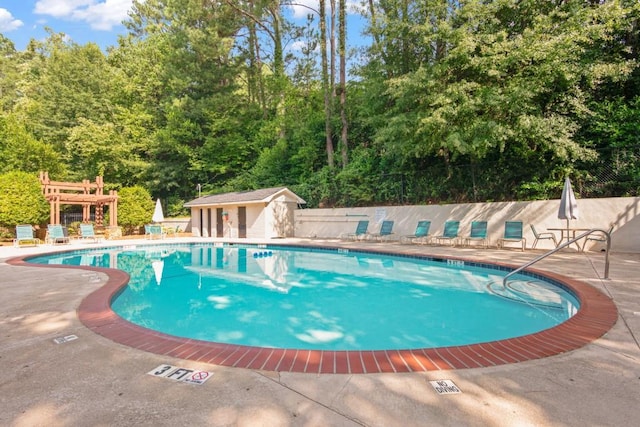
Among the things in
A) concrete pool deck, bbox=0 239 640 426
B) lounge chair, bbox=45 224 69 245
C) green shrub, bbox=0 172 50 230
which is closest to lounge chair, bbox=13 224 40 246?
lounge chair, bbox=45 224 69 245

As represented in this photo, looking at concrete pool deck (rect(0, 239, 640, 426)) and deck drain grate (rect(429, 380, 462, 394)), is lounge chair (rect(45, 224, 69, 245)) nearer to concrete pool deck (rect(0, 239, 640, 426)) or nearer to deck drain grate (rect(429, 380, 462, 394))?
concrete pool deck (rect(0, 239, 640, 426))

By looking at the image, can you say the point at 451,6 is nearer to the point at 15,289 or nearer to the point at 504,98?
the point at 504,98

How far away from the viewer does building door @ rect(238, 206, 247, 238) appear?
1908cm

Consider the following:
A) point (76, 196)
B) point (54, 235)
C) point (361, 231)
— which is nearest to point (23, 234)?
point (54, 235)

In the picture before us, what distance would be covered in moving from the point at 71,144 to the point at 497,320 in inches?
1138

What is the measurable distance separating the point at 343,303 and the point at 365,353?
11.1 ft

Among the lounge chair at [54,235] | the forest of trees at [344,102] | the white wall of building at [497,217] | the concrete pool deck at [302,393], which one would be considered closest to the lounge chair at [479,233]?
the white wall of building at [497,217]

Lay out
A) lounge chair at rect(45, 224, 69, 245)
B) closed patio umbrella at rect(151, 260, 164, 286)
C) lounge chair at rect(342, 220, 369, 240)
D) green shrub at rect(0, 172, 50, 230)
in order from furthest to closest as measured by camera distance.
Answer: green shrub at rect(0, 172, 50, 230), lounge chair at rect(342, 220, 369, 240), lounge chair at rect(45, 224, 69, 245), closed patio umbrella at rect(151, 260, 164, 286)

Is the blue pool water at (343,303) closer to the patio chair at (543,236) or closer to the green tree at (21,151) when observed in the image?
the patio chair at (543,236)

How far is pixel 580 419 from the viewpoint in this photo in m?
2.01

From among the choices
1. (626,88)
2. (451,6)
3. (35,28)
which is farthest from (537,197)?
(35,28)

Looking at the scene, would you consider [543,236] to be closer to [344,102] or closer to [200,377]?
[200,377]

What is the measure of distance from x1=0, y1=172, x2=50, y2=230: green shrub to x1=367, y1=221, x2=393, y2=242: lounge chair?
16.9 metres

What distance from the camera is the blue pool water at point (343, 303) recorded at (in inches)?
189
